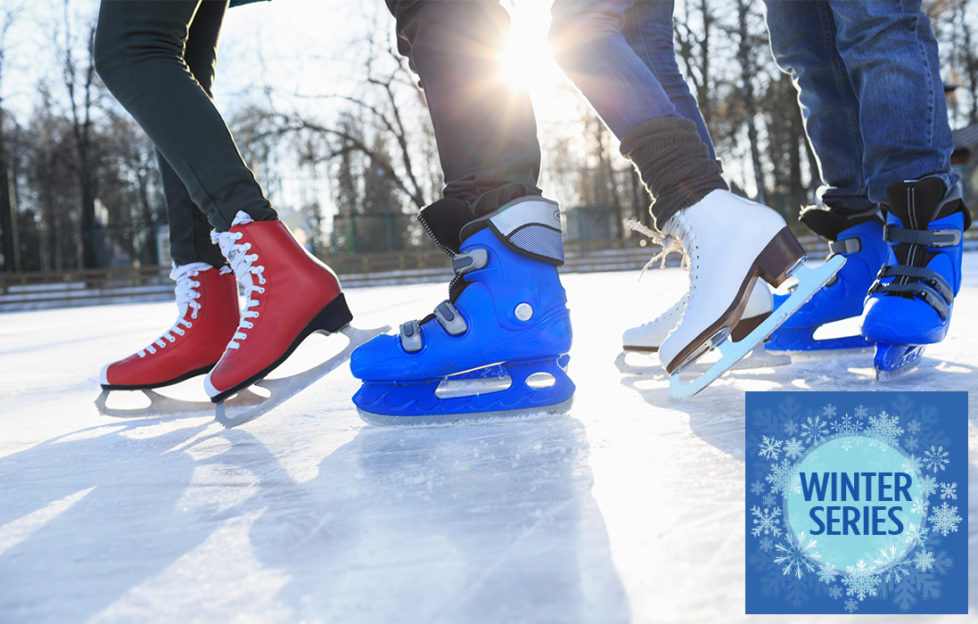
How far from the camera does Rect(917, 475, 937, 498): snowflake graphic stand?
1.67 ft

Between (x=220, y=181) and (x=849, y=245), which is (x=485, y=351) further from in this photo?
(x=849, y=245)

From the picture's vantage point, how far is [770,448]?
0.54 metres

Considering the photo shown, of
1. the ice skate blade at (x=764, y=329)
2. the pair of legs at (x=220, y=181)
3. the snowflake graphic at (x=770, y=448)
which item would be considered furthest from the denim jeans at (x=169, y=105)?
the snowflake graphic at (x=770, y=448)

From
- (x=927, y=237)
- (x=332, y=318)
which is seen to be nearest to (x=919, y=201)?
(x=927, y=237)

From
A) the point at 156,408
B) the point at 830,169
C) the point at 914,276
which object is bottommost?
the point at 156,408

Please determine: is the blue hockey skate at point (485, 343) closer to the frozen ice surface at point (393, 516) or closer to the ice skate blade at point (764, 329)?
the frozen ice surface at point (393, 516)

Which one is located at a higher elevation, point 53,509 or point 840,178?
point 840,178

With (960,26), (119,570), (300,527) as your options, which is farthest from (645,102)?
(960,26)

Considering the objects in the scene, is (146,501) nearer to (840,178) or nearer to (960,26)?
Result: (840,178)

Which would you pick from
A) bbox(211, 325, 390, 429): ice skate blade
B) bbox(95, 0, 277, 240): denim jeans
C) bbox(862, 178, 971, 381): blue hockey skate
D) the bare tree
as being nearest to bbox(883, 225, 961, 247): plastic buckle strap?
bbox(862, 178, 971, 381): blue hockey skate

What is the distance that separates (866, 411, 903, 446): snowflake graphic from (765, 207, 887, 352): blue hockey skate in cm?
91

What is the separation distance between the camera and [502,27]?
1.15 metres

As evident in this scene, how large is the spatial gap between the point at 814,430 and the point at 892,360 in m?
0.64

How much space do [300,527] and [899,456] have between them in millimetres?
497
